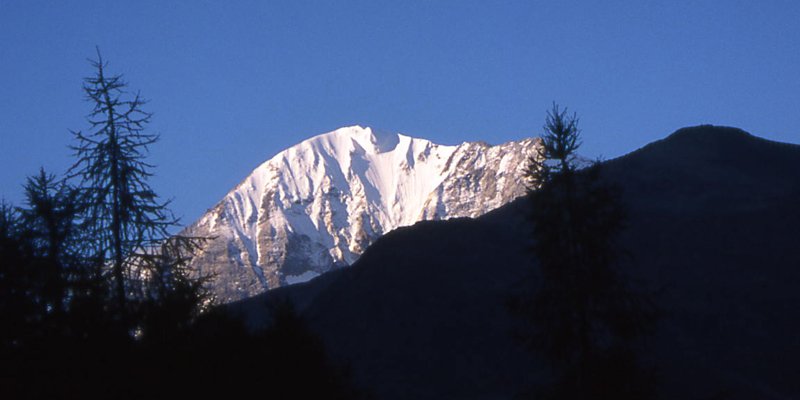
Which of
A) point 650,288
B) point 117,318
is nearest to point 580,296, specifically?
point 117,318

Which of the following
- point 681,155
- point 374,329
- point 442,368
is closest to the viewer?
point 442,368

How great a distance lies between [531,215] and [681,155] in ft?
243

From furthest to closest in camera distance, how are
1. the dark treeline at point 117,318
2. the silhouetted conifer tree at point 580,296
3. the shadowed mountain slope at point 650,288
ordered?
the shadowed mountain slope at point 650,288 → the silhouetted conifer tree at point 580,296 → the dark treeline at point 117,318

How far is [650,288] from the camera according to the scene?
63.0m

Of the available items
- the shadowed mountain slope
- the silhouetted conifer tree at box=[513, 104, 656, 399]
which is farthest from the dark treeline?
the shadowed mountain slope

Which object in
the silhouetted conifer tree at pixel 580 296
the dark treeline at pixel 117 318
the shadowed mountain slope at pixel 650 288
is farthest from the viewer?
the shadowed mountain slope at pixel 650 288

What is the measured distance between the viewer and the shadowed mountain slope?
5338cm

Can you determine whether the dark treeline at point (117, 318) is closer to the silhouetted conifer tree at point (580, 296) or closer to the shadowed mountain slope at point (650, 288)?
the silhouetted conifer tree at point (580, 296)

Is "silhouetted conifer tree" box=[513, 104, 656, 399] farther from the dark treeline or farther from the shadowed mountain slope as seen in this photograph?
the shadowed mountain slope

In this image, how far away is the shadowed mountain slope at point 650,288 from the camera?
53.4 metres

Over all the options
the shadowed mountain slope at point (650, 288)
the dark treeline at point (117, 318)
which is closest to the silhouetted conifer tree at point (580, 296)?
the dark treeline at point (117, 318)

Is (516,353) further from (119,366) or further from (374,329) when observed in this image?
(119,366)

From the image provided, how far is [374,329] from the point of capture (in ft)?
191

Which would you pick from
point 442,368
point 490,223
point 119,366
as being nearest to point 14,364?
point 119,366
